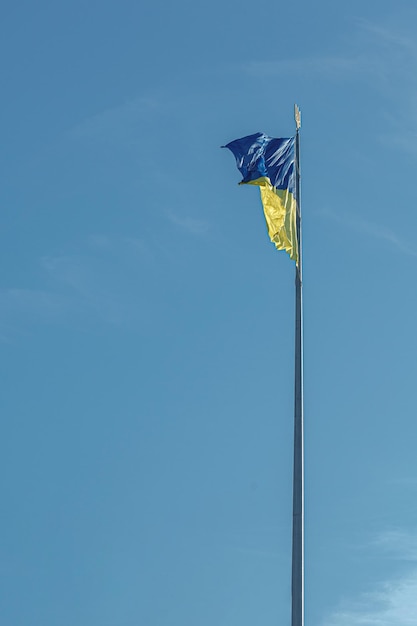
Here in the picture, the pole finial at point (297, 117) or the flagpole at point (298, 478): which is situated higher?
the pole finial at point (297, 117)

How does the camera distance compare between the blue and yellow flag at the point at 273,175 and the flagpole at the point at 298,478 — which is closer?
the flagpole at the point at 298,478

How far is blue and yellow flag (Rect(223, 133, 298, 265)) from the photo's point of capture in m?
34.7

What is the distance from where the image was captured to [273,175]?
1400 inches

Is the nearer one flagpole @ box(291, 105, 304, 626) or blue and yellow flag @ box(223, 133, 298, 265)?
flagpole @ box(291, 105, 304, 626)

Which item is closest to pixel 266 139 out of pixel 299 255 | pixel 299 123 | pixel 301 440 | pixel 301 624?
pixel 299 123

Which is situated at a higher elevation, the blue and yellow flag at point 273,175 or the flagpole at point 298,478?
the blue and yellow flag at point 273,175

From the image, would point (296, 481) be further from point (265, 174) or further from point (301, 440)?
point (265, 174)

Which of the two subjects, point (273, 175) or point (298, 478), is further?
point (273, 175)

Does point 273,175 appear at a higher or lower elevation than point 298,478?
higher

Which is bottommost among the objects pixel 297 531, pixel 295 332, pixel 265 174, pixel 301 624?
pixel 301 624

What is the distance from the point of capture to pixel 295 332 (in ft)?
102

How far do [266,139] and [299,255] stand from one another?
15.0ft

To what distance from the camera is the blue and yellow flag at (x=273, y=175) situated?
34719mm

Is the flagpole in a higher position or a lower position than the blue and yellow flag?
lower
